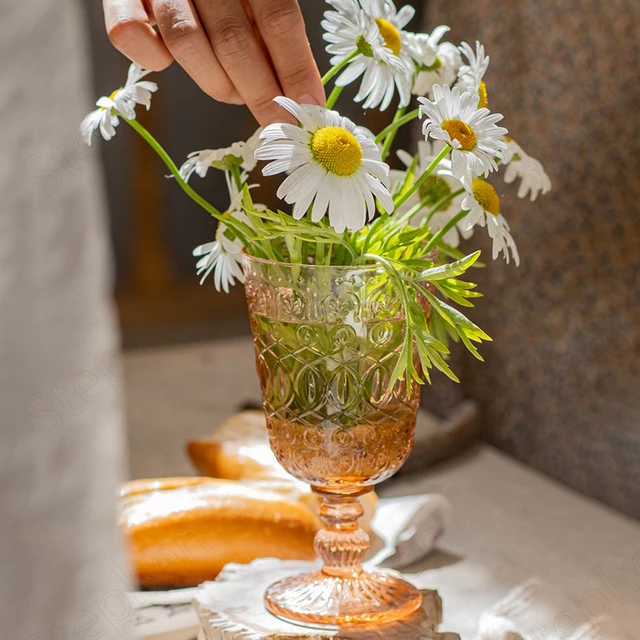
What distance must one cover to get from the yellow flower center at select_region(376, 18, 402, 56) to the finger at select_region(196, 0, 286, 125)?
0.47ft

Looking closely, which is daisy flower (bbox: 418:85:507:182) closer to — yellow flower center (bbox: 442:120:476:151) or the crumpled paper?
yellow flower center (bbox: 442:120:476:151)

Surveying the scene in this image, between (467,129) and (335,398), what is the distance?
20 cm

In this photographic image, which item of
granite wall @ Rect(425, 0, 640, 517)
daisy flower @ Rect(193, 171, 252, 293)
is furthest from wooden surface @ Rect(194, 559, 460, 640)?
granite wall @ Rect(425, 0, 640, 517)

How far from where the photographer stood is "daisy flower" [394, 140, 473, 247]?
26.8 inches

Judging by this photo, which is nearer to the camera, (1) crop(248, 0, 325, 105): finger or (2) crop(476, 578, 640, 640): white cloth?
(1) crop(248, 0, 325, 105): finger

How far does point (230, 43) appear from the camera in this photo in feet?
1.75

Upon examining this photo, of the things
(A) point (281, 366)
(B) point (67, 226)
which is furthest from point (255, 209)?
(B) point (67, 226)

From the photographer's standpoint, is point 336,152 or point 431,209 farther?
point 431,209

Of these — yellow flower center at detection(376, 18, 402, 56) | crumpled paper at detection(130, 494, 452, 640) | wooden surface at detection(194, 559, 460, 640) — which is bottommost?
crumpled paper at detection(130, 494, 452, 640)

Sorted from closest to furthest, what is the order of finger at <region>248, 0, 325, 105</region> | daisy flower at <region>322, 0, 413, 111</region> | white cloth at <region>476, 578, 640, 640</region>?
1. finger at <region>248, 0, 325, 105</region>
2. daisy flower at <region>322, 0, 413, 111</region>
3. white cloth at <region>476, 578, 640, 640</region>

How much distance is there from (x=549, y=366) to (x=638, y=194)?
27cm

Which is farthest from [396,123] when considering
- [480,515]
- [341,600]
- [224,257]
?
[480,515]

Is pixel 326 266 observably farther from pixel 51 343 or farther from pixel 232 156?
pixel 51 343

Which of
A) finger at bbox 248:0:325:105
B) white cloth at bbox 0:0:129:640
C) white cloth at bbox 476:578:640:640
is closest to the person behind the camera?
white cloth at bbox 0:0:129:640
